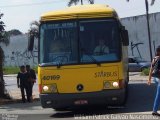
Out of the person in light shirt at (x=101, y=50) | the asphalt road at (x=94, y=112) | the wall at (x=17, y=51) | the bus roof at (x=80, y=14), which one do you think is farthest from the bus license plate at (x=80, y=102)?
the wall at (x=17, y=51)

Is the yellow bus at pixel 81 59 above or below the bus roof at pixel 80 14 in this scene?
below

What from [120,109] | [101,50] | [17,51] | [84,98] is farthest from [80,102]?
[17,51]

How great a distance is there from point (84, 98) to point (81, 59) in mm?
1112

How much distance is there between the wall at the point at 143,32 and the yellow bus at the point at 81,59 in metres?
38.3

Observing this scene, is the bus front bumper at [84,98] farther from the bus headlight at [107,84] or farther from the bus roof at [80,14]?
the bus roof at [80,14]

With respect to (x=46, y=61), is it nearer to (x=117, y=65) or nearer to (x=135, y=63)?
(x=117, y=65)

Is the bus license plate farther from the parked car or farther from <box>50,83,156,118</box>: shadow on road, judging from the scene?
the parked car

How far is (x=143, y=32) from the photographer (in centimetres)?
5459

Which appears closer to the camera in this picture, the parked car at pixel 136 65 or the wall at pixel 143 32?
the parked car at pixel 136 65

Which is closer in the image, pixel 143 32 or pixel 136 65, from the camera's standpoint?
pixel 136 65

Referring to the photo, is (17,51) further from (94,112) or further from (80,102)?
(80,102)

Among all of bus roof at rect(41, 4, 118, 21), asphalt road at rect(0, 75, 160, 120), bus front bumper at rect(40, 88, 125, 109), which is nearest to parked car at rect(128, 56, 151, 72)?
asphalt road at rect(0, 75, 160, 120)

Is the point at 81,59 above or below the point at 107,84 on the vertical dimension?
above

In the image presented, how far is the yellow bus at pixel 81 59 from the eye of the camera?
14.8 meters
